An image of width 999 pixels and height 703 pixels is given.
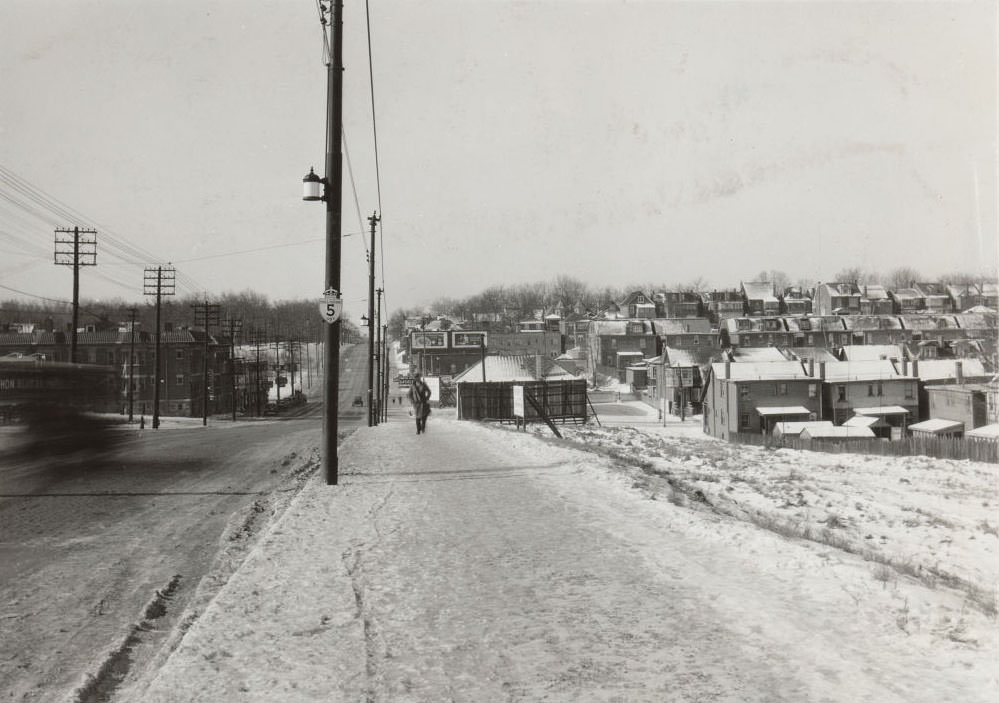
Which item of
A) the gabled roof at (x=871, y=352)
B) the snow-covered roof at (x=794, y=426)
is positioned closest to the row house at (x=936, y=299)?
the gabled roof at (x=871, y=352)

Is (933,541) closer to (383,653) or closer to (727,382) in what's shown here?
(383,653)

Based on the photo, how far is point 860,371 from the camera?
62.5m

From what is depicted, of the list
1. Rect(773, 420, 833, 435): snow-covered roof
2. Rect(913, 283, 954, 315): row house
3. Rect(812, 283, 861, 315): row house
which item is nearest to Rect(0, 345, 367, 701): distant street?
Rect(773, 420, 833, 435): snow-covered roof

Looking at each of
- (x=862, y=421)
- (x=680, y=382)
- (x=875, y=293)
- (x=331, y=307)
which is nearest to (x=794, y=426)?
(x=862, y=421)

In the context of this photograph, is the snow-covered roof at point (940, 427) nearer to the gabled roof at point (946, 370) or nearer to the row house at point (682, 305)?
the gabled roof at point (946, 370)

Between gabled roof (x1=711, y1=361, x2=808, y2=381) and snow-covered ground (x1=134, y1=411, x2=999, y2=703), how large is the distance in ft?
167

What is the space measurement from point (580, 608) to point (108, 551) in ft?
16.9

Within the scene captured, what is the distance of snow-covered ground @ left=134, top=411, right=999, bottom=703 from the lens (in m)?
3.86

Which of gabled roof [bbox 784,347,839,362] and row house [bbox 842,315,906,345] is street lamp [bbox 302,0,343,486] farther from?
row house [bbox 842,315,906,345]

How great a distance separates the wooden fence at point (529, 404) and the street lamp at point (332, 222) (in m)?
20.1

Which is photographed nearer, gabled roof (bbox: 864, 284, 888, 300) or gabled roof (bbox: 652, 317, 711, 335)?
gabled roof (bbox: 652, 317, 711, 335)

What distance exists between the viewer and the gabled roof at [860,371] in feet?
203

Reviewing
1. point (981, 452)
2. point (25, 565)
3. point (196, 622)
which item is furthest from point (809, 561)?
point (981, 452)

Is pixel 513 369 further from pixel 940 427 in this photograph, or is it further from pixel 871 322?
pixel 871 322
